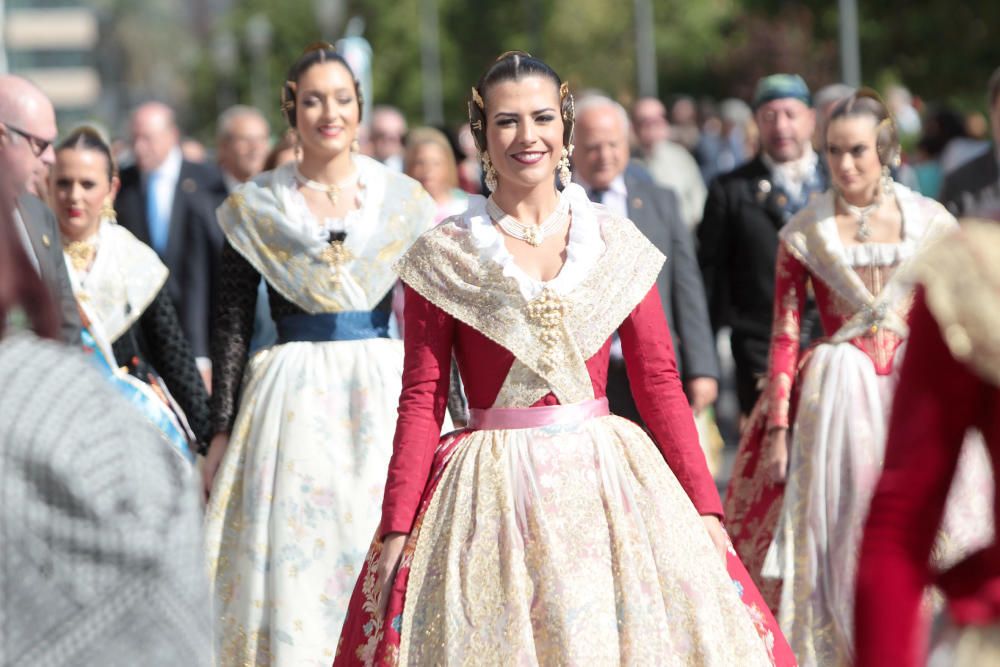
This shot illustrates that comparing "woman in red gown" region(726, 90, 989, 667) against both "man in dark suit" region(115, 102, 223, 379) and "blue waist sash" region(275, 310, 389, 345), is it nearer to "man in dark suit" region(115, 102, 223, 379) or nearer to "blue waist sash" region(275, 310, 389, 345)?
"blue waist sash" region(275, 310, 389, 345)

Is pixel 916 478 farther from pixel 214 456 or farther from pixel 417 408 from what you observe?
pixel 214 456

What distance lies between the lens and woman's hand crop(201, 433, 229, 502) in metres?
6.96

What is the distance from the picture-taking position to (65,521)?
2818 millimetres

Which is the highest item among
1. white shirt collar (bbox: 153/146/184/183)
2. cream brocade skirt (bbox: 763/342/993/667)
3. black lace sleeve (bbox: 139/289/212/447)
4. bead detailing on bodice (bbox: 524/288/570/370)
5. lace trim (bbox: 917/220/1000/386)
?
white shirt collar (bbox: 153/146/184/183)

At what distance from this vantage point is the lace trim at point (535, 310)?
507cm

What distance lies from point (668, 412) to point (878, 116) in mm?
2615

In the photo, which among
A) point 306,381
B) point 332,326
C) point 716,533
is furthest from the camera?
point 332,326

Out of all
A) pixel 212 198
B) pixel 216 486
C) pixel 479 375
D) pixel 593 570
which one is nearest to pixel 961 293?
pixel 593 570

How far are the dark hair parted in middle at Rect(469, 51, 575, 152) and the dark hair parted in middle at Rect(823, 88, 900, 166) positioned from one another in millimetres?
2191

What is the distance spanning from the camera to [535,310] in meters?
5.08

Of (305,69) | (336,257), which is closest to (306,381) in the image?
(336,257)

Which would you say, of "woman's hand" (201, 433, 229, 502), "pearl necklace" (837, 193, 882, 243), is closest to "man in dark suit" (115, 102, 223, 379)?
"woman's hand" (201, 433, 229, 502)

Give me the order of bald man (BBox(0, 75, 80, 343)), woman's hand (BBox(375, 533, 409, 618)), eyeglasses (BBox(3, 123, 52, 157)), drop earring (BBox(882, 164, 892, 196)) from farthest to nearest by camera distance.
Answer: drop earring (BBox(882, 164, 892, 196))
eyeglasses (BBox(3, 123, 52, 157))
bald man (BBox(0, 75, 80, 343))
woman's hand (BBox(375, 533, 409, 618))

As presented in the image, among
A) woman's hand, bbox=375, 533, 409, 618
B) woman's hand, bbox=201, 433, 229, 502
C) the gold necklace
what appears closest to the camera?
woman's hand, bbox=375, 533, 409, 618
